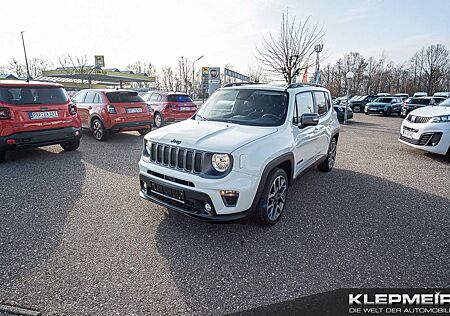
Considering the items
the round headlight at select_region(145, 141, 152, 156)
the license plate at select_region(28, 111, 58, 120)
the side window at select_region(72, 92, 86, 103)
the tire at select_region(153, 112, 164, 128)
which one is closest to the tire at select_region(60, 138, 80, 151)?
the license plate at select_region(28, 111, 58, 120)

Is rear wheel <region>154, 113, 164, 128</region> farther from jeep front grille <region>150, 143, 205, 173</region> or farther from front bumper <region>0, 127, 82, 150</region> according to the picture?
jeep front grille <region>150, 143, 205, 173</region>

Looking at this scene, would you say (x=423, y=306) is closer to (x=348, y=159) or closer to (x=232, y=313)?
(x=232, y=313)

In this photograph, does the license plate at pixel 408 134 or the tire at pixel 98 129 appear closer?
the license plate at pixel 408 134

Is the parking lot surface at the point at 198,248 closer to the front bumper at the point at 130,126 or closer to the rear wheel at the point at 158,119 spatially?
the front bumper at the point at 130,126

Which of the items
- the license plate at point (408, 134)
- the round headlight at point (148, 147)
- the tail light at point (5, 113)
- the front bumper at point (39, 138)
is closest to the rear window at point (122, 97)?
the front bumper at point (39, 138)

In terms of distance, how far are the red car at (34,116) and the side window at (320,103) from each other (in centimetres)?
557

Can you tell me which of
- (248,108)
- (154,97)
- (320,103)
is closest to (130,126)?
(154,97)

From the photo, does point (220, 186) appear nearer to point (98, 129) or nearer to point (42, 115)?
point (42, 115)

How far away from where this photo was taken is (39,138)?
19.4 ft

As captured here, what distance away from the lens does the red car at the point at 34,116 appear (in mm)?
5551

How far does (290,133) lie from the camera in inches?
145

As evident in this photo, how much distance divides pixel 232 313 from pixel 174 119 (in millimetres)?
11165

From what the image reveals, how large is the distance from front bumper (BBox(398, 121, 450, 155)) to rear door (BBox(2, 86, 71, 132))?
866 centimetres

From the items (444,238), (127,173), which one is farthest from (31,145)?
(444,238)
